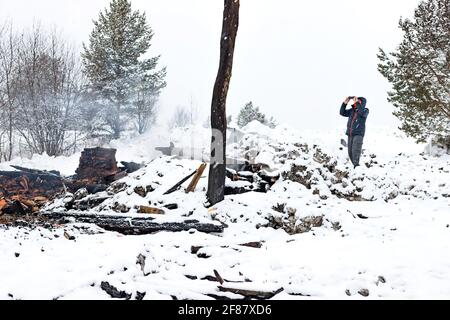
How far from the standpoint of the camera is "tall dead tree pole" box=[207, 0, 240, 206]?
8.34 meters

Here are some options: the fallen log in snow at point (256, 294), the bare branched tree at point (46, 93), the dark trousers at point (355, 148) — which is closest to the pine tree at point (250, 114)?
the bare branched tree at point (46, 93)

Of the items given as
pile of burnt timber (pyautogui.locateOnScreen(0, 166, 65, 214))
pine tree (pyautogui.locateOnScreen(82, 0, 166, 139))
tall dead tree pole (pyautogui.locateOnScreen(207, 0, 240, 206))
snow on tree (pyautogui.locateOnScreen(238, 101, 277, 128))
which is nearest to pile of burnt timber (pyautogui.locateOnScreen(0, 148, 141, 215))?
pile of burnt timber (pyautogui.locateOnScreen(0, 166, 65, 214))

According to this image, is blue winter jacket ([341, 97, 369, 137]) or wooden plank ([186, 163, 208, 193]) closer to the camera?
wooden plank ([186, 163, 208, 193])

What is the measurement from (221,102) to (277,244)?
3.95 m

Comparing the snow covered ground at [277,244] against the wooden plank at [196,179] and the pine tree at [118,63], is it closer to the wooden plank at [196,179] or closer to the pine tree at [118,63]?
the wooden plank at [196,179]

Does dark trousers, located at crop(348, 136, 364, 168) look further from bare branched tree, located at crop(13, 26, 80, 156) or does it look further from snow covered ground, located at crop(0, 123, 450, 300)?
bare branched tree, located at crop(13, 26, 80, 156)

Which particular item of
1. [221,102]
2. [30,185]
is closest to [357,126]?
[221,102]

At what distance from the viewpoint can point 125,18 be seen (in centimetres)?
2350

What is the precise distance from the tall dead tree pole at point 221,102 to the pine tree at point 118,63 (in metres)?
16.5

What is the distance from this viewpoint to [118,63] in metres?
23.2

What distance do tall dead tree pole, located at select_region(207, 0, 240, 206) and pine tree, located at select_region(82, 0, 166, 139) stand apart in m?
16.5

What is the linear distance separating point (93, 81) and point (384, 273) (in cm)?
2257

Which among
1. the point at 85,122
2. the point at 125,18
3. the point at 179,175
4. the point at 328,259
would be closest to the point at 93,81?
the point at 85,122
